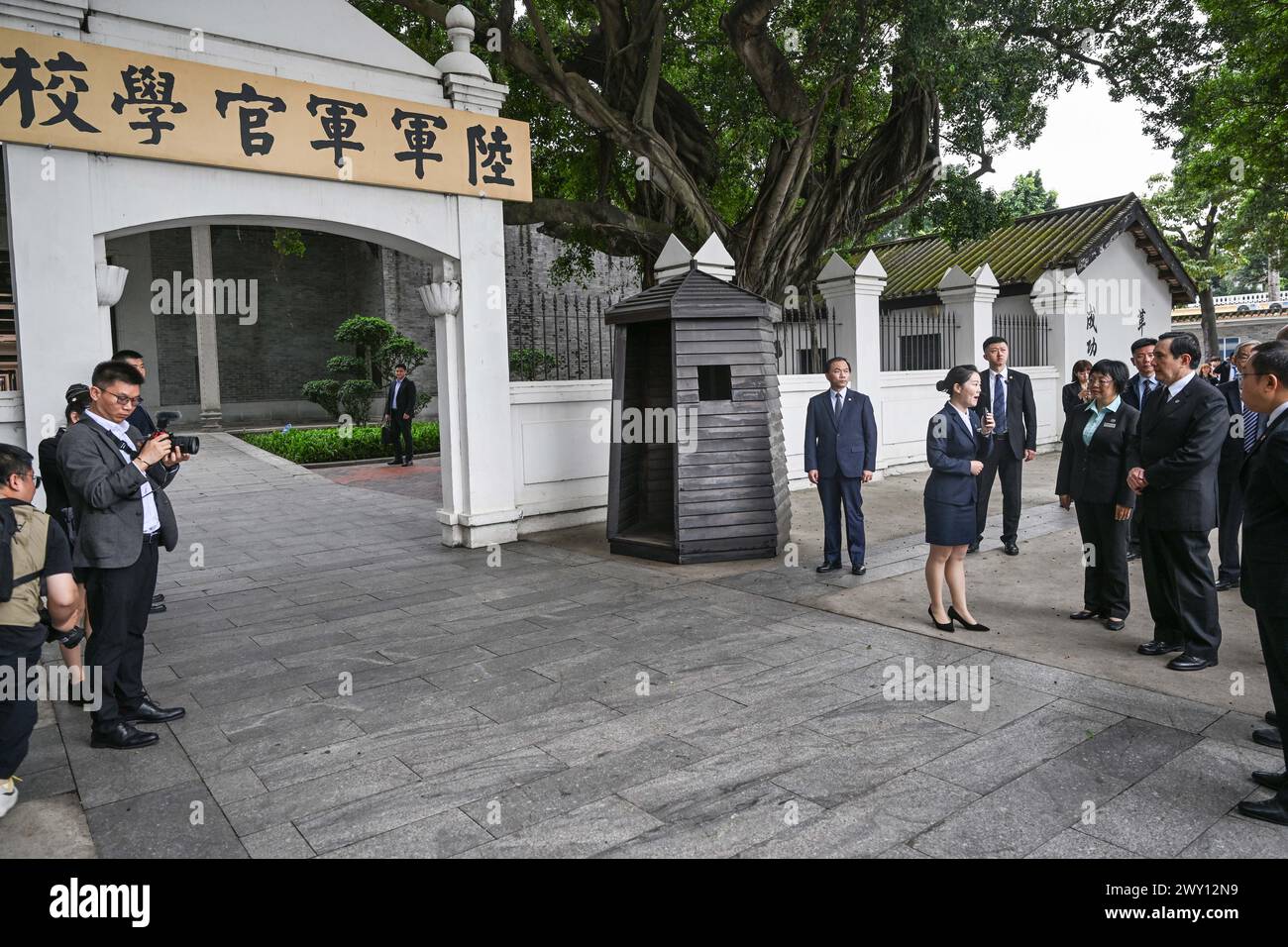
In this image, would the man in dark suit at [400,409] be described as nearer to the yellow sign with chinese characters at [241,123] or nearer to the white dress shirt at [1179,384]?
the yellow sign with chinese characters at [241,123]

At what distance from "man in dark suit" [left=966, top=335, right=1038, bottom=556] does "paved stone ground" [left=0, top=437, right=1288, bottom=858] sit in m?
2.71

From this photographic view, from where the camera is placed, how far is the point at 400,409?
1588 centimetres

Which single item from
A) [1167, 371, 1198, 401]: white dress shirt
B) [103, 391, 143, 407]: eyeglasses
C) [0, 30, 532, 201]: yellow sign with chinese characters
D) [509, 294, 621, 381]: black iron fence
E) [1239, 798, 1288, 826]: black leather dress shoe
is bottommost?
[1239, 798, 1288, 826]: black leather dress shoe

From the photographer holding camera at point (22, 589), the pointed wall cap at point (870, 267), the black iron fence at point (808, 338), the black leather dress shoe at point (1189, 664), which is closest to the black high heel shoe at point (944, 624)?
the black leather dress shoe at point (1189, 664)

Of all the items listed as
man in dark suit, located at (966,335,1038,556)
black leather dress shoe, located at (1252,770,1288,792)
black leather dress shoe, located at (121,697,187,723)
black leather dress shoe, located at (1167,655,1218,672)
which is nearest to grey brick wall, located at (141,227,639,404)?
man in dark suit, located at (966,335,1038,556)

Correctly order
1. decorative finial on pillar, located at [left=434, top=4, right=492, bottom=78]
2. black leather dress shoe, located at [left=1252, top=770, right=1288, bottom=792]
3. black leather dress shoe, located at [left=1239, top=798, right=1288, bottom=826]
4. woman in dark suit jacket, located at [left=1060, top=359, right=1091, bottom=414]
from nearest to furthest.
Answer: black leather dress shoe, located at [left=1239, top=798, right=1288, bottom=826], black leather dress shoe, located at [left=1252, top=770, right=1288, bottom=792], woman in dark suit jacket, located at [left=1060, top=359, right=1091, bottom=414], decorative finial on pillar, located at [left=434, top=4, right=492, bottom=78]

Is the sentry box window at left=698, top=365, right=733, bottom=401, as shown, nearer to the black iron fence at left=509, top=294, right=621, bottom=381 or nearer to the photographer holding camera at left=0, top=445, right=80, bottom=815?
the black iron fence at left=509, top=294, right=621, bottom=381

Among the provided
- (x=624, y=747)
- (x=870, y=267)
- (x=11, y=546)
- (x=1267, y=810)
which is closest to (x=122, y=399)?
(x=11, y=546)

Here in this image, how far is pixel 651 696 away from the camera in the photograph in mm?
4539

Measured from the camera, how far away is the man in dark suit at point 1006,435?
Result: 26.0 feet

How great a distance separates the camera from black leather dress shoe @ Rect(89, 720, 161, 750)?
13.4 ft

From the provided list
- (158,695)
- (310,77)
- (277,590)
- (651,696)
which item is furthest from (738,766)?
(310,77)

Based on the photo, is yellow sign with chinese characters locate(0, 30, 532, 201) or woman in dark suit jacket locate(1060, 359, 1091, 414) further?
woman in dark suit jacket locate(1060, 359, 1091, 414)

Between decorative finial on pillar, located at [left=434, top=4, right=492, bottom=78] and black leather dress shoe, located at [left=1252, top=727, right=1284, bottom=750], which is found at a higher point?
decorative finial on pillar, located at [left=434, top=4, right=492, bottom=78]
